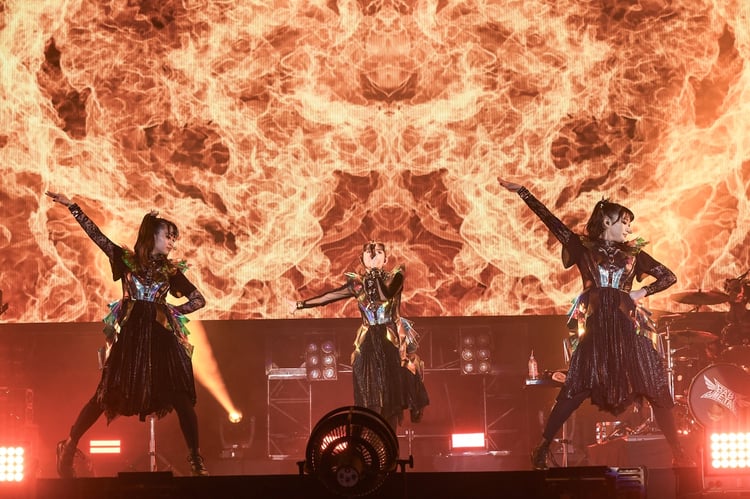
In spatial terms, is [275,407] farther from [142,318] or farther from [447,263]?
[142,318]

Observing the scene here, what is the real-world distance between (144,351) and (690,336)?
4.89 m

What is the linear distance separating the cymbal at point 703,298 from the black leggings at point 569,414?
9.46 ft

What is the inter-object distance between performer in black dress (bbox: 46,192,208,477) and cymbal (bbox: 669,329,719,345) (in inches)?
178

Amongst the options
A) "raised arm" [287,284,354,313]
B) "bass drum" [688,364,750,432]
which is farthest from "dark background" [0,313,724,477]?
"bass drum" [688,364,750,432]

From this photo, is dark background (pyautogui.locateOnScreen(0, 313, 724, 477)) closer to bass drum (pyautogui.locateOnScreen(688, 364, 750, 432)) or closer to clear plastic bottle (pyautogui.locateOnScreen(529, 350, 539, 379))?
clear plastic bottle (pyautogui.locateOnScreen(529, 350, 539, 379))

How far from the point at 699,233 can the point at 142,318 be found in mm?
5720

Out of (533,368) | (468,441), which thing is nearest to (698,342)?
(533,368)

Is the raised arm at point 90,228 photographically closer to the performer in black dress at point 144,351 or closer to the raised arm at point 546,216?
the performer in black dress at point 144,351

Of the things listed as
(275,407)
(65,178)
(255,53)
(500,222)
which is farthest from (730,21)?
(65,178)

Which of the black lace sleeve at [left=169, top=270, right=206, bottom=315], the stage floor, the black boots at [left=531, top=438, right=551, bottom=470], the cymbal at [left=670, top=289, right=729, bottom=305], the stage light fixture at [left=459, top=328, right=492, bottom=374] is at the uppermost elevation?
the cymbal at [left=670, top=289, right=729, bottom=305]

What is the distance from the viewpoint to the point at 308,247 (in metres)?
9.76

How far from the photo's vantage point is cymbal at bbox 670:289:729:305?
28.8 feet

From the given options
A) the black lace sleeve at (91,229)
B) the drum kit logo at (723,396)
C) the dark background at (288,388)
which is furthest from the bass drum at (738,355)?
the black lace sleeve at (91,229)

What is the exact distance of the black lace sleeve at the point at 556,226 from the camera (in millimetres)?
6266
